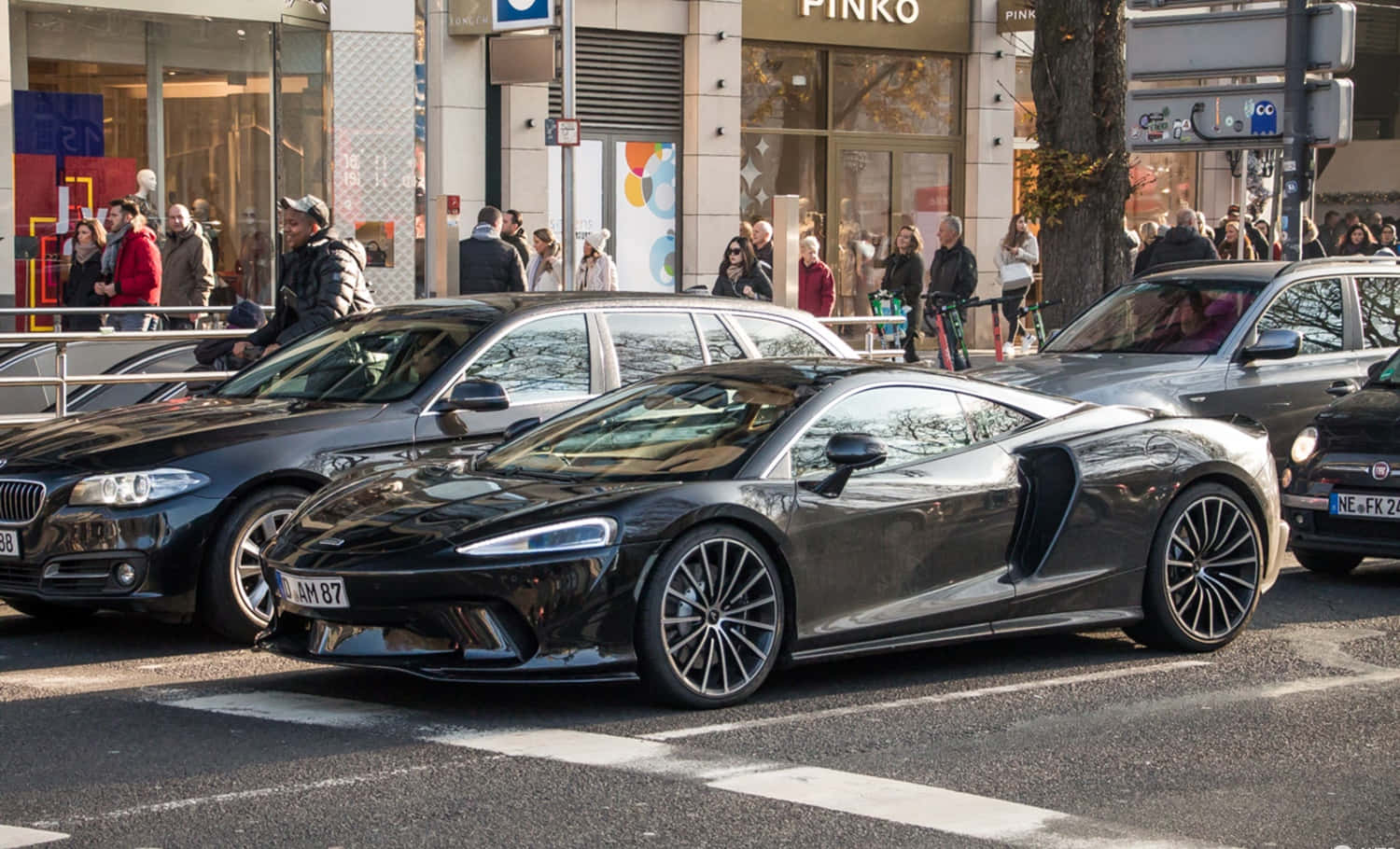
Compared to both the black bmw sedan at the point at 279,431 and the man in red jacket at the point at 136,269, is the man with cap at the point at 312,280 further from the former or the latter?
the man in red jacket at the point at 136,269

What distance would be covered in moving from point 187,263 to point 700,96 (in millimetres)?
9228

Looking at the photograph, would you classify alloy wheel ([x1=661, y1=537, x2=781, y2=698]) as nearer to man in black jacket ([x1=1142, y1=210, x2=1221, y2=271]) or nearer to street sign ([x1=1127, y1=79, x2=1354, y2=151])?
street sign ([x1=1127, y1=79, x2=1354, y2=151])

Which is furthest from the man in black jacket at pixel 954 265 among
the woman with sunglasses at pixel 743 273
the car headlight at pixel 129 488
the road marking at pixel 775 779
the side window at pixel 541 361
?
the road marking at pixel 775 779

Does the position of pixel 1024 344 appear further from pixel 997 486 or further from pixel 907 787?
pixel 907 787

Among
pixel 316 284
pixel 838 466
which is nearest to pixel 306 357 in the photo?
pixel 316 284

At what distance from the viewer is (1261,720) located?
702cm

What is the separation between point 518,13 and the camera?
68.5 feet

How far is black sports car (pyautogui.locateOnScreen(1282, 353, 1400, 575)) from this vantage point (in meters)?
10.3

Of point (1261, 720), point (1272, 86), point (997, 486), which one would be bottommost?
point (1261, 720)

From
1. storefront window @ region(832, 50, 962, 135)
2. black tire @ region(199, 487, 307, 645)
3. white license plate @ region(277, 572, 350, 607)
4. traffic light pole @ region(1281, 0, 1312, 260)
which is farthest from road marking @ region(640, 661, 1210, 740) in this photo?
storefront window @ region(832, 50, 962, 135)

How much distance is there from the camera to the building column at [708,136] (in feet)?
83.7

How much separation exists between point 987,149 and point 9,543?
2166 cm

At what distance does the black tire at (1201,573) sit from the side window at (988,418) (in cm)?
76

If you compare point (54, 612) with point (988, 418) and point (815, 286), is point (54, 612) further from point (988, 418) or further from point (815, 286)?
point (815, 286)
